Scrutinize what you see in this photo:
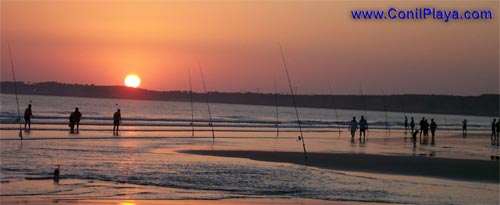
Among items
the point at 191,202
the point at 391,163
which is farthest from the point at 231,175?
the point at 391,163

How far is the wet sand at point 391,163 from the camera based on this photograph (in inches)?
736

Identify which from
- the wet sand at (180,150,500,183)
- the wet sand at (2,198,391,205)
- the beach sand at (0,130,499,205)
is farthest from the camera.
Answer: the wet sand at (180,150,500,183)

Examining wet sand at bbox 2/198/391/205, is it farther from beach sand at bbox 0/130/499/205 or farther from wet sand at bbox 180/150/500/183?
wet sand at bbox 180/150/500/183

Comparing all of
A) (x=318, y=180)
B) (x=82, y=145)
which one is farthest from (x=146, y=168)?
(x=82, y=145)

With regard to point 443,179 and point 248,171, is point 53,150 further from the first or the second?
point 443,179

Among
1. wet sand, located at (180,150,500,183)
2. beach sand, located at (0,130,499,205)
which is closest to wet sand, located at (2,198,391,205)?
beach sand, located at (0,130,499,205)

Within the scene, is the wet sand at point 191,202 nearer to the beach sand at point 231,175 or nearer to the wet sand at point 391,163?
the beach sand at point 231,175

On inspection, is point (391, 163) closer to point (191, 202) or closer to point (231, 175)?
point (231, 175)

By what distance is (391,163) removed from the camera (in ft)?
69.9

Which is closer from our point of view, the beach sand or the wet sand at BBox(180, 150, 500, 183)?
the beach sand

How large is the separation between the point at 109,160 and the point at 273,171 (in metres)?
4.81

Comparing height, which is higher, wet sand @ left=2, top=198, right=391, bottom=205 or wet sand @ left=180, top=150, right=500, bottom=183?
wet sand @ left=180, top=150, right=500, bottom=183

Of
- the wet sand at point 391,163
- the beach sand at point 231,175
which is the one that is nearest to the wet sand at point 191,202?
the beach sand at point 231,175

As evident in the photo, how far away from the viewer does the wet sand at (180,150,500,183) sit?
18703 mm
